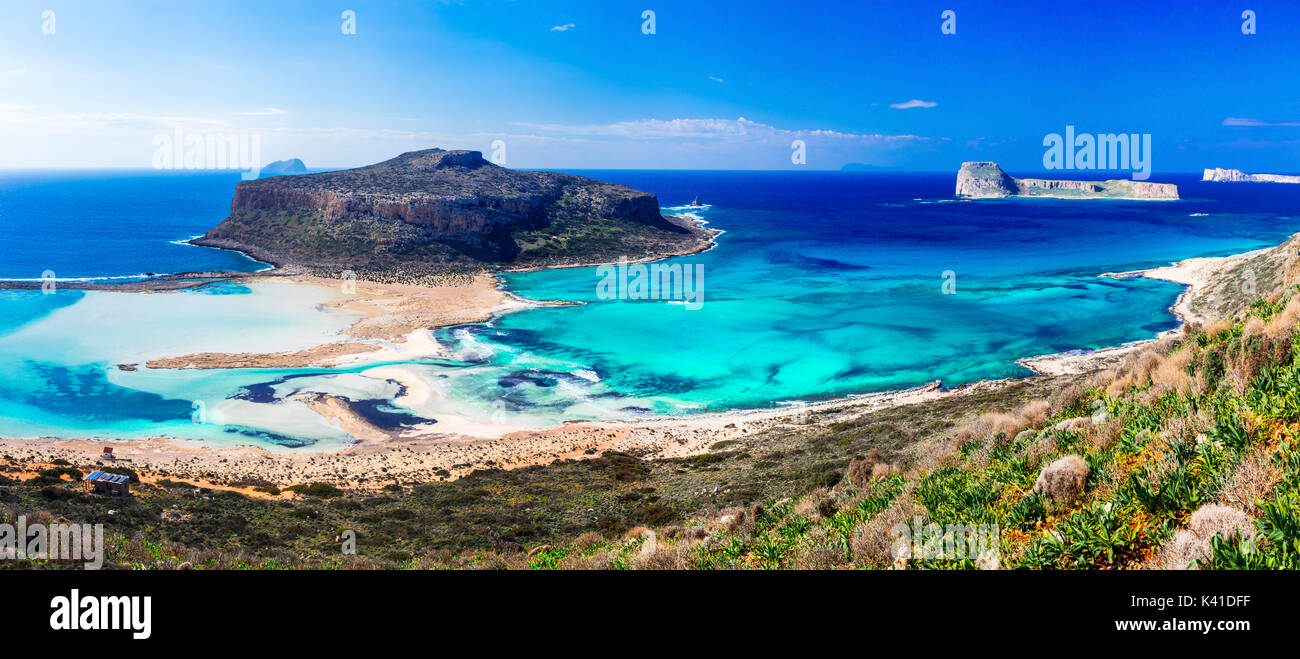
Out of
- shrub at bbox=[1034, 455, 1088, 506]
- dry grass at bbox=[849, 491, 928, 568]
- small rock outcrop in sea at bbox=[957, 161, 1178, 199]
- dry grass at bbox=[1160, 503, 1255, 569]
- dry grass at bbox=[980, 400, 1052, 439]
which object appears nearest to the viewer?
dry grass at bbox=[1160, 503, 1255, 569]

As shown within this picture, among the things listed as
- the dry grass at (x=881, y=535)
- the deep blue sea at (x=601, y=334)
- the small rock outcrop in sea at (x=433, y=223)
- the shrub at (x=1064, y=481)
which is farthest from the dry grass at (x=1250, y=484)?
the small rock outcrop in sea at (x=433, y=223)

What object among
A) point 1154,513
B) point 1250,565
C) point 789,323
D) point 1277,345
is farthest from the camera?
point 789,323

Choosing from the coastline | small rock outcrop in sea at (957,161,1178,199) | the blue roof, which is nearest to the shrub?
the coastline

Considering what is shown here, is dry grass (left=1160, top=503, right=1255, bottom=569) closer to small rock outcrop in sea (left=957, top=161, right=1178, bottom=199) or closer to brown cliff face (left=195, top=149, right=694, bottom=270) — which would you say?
brown cliff face (left=195, top=149, right=694, bottom=270)

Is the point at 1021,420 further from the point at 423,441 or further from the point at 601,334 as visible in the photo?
the point at 601,334

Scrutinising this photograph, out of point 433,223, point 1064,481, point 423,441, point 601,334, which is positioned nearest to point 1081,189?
point 433,223
